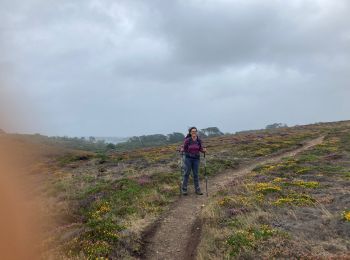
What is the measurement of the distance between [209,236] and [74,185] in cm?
1633

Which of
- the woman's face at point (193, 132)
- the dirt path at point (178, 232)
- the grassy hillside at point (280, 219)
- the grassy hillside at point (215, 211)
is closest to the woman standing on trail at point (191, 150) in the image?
the woman's face at point (193, 132)

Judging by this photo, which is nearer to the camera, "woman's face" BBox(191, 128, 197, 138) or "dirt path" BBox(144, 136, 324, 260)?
"dirt path" BBox(144, 136, 324, 260)

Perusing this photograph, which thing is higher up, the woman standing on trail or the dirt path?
the woman standing on trail

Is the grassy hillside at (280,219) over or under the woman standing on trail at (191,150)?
under

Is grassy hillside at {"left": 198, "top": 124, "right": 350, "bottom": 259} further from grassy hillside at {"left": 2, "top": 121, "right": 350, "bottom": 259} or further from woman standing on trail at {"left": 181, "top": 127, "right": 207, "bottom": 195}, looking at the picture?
woman standing on trail at {"left": 181, "top": 127, "right": 207, "bottom": 195}

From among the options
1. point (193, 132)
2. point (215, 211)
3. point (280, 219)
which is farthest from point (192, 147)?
point (280, 219)

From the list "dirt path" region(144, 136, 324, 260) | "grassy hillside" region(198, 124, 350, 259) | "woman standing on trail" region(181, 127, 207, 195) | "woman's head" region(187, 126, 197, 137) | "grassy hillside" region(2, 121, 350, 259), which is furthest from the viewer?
"woman standing on trail" region(181, 127, 207, 195)

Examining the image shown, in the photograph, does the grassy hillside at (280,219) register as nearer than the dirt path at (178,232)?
Yes

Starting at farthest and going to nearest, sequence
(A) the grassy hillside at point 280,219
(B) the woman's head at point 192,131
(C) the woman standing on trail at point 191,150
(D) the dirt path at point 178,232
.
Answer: (C) the woman standing on trail at point 191,150, (B) the woman's head at point 192,131, (D) the dirt path at point 178,232, (A) the grassy hillside at point 280,219

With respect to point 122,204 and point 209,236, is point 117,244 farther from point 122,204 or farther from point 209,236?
point 122,204

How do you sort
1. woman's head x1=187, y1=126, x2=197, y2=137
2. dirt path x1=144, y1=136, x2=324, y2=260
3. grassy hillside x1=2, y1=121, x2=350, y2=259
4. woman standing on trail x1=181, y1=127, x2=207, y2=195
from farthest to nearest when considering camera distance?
1. woman standing on trail x1=181, y1=127, x2=207, y2=195
2. woman's head x1=187, y1=126, x2=197, y2=137
3. dirt path x1=144, y1=136, x2=324, y2=260
4. grassy hillside x1=2, y1=121, x2=350, y2=259

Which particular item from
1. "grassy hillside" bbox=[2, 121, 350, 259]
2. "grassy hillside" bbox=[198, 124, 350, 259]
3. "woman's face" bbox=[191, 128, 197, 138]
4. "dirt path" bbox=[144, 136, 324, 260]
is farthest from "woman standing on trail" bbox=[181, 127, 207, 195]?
"grassy hillside" bbox=[198, 124, 350, 259]

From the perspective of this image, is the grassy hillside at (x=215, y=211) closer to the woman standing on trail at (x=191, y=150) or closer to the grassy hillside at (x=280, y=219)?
the grassy hillside at (x=280, y=219)

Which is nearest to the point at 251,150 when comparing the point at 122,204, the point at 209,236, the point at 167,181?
the point at 167,181
